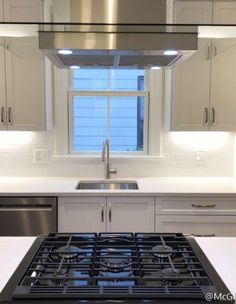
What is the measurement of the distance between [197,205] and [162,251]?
5.18ft

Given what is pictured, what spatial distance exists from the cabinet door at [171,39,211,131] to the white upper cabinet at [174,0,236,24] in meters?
1.92

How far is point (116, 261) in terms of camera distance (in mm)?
1279

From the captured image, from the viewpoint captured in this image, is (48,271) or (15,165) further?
(15,165)

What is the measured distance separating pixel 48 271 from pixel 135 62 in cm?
99

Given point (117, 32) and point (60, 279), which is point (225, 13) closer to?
point (117, 32)

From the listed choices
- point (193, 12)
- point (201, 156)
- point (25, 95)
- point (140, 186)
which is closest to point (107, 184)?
point (140, 186)

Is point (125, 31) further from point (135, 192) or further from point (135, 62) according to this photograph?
point (135, 192)

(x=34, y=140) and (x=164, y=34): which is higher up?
Result: (x=164, y=34)

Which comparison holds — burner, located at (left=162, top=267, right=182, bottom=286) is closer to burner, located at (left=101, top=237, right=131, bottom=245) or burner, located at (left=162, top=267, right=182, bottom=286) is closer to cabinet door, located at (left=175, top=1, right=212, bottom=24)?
burner, located at (left=101, top=237, right=131, bottom=245)

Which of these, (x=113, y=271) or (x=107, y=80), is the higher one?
(x=107, y=80)

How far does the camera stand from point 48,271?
1209 millimetres

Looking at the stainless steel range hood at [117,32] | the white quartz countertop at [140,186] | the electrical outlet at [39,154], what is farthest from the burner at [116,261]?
the electrical outlet at [39,154]

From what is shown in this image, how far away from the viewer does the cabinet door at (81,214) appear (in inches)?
112

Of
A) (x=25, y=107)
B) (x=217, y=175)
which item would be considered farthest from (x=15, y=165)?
(x=217, y=175)
